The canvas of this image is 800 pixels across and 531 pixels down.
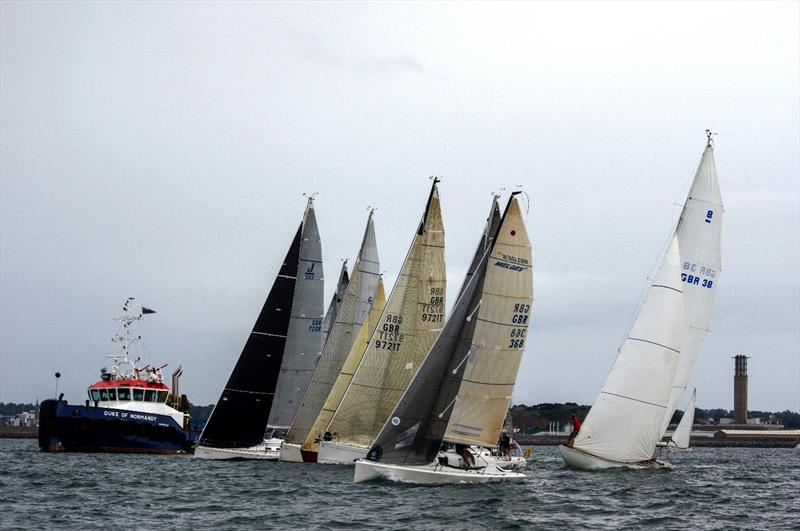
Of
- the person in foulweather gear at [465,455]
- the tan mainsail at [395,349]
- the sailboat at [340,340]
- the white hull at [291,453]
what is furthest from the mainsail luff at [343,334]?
the person in foulweather gear at [465,455]

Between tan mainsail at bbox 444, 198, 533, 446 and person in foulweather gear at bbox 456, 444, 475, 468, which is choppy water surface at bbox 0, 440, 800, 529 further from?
tan mainsail at bbox 444, 198, 533, 446

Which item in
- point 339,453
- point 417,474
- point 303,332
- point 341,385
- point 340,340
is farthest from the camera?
point 303,332

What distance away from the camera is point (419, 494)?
112ft

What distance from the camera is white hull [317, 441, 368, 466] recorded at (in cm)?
4509

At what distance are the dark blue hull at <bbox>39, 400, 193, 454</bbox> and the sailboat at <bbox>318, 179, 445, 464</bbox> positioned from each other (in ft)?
81.5

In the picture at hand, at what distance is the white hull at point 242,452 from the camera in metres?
51.9

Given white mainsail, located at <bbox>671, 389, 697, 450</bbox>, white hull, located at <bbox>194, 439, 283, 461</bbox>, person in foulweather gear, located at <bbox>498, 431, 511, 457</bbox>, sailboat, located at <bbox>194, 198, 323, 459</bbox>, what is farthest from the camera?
white mainsail, located at <bbox>671, 389, 697, 450</bbox>

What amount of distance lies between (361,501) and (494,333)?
763 centimetres

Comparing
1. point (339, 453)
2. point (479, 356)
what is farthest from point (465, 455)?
point (339, 453)

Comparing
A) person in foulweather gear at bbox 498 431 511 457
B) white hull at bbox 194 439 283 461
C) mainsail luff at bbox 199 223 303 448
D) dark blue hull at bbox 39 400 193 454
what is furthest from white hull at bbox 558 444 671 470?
dark blue hull at bbox 39 400 193 454

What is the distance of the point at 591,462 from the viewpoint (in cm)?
4806

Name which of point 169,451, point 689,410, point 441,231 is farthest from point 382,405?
point 689,410

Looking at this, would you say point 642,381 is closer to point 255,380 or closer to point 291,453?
point 291,453

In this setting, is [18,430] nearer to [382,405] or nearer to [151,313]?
[151,313]
